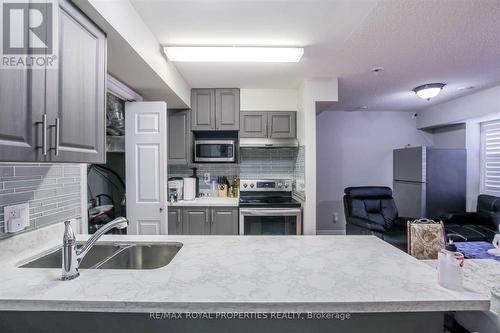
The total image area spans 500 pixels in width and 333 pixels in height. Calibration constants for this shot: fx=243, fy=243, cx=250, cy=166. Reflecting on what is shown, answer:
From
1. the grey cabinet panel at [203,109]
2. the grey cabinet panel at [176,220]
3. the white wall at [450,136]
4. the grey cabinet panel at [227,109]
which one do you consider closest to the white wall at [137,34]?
the grey cabinet panel at [203,109]

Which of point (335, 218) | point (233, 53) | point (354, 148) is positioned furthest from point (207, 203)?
point (354, 148)

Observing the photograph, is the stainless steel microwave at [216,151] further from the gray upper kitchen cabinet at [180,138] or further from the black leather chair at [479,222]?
the black leather chair at [479,222]

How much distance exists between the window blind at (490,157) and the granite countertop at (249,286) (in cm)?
371

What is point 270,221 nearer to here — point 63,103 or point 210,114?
point 210,114

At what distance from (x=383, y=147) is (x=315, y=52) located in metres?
3.05

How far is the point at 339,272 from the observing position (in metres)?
1.05

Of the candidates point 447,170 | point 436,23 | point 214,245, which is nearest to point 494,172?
point 447,170

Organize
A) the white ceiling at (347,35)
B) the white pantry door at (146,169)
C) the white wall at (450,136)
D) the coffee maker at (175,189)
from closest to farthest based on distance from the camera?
1. the white ceiling at (347,35)
2. the white pantry door at (146,169)
3. the coffee maker at (175,189)
4. the white wall at (450,136)

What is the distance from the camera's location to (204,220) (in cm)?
296

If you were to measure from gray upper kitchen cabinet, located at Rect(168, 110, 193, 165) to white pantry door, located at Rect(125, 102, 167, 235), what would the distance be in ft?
2.79

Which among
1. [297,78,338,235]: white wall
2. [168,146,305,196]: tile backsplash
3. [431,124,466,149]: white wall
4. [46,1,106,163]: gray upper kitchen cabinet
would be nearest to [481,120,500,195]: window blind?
[431,124,466,149]: white wall

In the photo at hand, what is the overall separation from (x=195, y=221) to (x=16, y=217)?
1.88m

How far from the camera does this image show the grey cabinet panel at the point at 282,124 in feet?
10.7

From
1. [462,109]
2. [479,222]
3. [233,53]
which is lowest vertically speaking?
[479,222]
